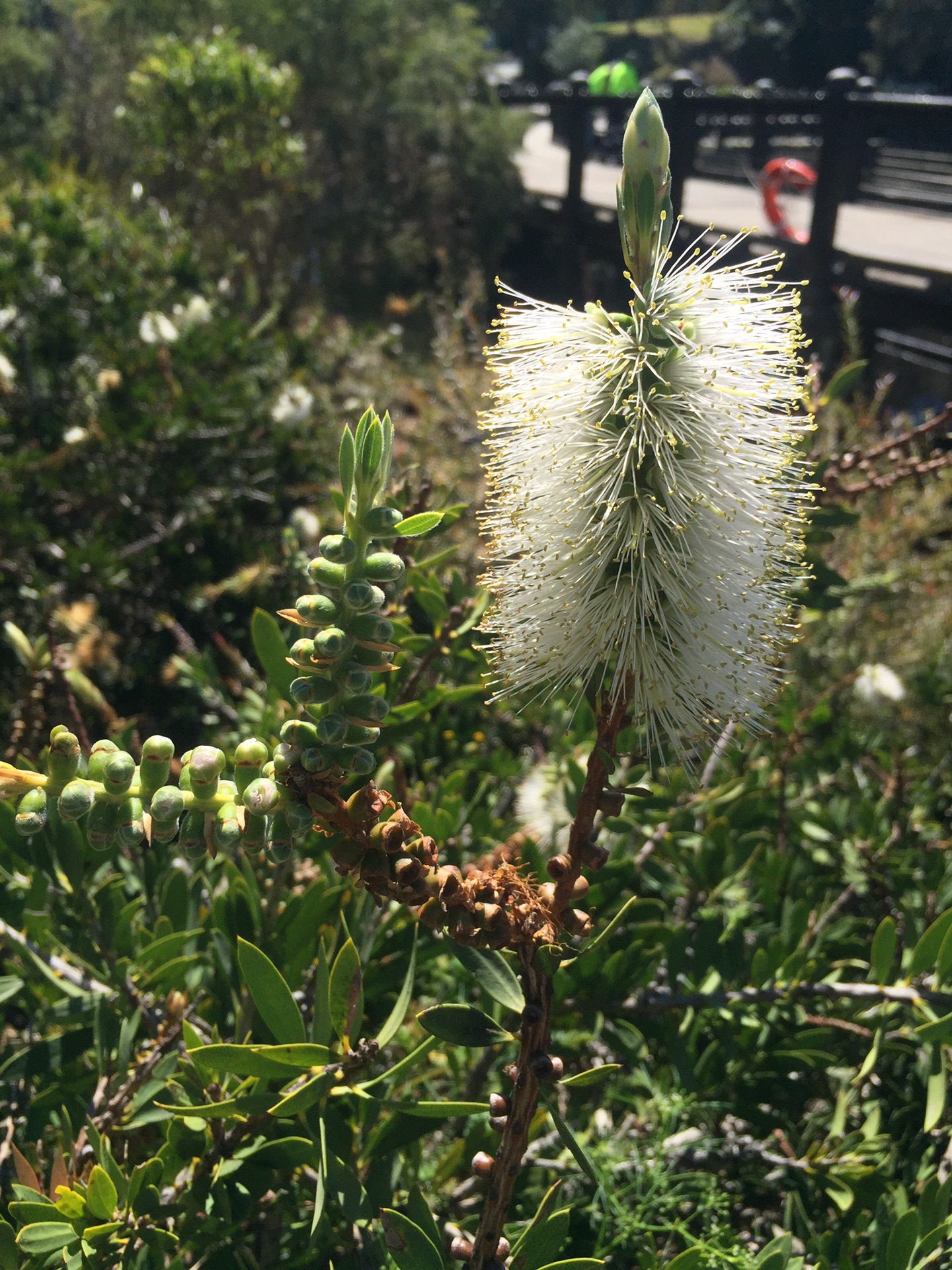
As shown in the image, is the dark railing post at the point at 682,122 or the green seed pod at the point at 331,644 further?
the dark railing post at the point at 682,122

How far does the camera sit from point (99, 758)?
819 mm

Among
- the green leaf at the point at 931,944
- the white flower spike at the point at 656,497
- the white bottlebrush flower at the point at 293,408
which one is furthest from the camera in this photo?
the white bottlebrush flower at the point at 293,408

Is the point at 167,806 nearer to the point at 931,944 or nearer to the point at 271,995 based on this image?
the point at 271,995

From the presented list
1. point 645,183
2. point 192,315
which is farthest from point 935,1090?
point 192,315

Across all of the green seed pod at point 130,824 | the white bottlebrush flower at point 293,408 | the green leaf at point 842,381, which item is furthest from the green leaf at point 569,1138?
the white bottlebrush flower at point 293,408

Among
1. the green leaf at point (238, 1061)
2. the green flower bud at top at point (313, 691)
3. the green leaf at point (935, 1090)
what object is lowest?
the green leaf at point (935, 1090)

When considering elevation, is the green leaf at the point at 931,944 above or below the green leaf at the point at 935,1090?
above

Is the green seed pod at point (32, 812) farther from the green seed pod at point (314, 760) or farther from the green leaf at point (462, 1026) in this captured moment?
the green leaf at point (462, 1026)

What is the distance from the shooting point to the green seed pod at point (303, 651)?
0.85m

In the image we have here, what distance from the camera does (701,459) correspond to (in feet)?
3.65

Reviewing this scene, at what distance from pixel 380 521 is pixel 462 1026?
549 millimetres

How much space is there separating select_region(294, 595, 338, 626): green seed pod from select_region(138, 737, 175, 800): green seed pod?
A: 17 centimetres

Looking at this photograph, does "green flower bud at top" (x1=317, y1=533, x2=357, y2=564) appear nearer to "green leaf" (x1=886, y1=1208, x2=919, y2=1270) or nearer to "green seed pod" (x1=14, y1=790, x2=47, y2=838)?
"green seed pod" (x1=14, y1=790, x2=47, y2=838)

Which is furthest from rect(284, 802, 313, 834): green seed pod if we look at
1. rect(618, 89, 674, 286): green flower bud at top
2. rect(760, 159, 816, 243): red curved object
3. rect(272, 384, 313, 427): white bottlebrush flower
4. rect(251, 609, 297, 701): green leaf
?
rect(760, 159, 816, 243): red curved object
